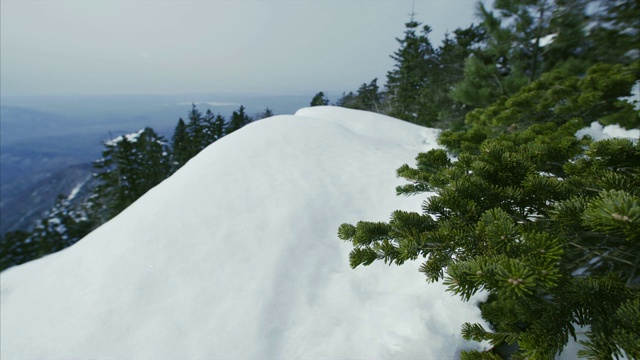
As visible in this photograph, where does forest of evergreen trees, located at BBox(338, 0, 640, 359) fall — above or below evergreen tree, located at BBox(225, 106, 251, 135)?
above

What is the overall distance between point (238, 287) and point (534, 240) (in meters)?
3.69

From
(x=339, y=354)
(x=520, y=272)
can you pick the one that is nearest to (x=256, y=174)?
(x=339, y=354)

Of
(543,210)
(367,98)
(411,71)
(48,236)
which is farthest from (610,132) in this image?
(48,236)

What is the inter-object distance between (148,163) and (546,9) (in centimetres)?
4229

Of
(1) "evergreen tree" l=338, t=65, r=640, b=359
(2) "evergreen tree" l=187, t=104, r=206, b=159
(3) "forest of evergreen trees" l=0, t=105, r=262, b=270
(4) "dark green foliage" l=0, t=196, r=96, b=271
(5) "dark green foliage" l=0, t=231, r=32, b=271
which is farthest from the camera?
(2) "evergreen tree" l=187, t=104, r=206, b=159

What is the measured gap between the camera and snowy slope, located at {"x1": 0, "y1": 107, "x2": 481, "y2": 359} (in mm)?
3240

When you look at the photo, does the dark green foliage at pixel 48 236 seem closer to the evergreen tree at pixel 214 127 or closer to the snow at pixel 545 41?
the evergreen tree at pixel 214 127

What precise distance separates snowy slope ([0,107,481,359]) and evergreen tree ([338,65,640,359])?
1608 mm

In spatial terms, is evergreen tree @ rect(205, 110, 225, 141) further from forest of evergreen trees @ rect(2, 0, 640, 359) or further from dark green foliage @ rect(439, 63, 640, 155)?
dark green foliage @ rect(439, 63, 640, 155)

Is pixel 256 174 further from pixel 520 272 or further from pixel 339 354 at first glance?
pixel 520 272

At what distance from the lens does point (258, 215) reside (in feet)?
17.2

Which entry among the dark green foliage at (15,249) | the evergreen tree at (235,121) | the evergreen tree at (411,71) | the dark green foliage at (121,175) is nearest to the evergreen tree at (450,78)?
the evergreen tree at (411,71)

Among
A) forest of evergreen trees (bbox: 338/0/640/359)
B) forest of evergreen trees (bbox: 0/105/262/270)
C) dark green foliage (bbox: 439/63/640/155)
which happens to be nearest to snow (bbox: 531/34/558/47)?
Answer: dark green foliage (bbox: 439/63/640/155)

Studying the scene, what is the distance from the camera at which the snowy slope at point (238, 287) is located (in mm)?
3240
